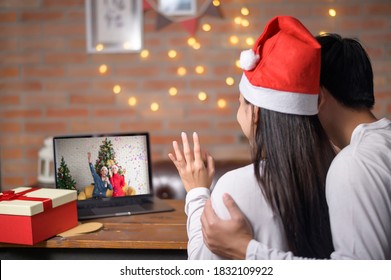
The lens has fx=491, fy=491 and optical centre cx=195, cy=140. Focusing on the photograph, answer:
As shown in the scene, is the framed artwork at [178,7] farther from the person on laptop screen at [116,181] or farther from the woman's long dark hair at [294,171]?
the woman's long dark hair at [294,171]

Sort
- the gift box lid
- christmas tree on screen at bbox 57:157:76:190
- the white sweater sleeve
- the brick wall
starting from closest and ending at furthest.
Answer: the white sweater sleeve < the gift box lid < christmas tree on screen at bbox 57:157:76:190 < the brick wall

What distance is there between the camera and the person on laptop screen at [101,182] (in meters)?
1.32

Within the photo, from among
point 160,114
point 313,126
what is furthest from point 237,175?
point 160,114

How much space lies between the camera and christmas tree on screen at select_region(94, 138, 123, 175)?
1.33 meters

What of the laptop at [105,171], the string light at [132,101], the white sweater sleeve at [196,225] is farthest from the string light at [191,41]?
the white sweater sleeve at [196,225]

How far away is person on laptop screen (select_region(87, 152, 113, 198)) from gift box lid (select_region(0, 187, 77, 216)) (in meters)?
0.14

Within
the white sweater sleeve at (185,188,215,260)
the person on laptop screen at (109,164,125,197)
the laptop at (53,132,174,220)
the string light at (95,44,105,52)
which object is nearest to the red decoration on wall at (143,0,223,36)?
the string light at (95,44,105,52)

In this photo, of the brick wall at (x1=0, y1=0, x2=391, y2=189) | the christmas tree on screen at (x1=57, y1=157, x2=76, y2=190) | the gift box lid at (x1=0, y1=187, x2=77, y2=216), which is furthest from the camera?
the brick wall at (x1=0, y1=0, x2=391, y2=189)

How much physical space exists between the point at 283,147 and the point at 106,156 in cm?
64

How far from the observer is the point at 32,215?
104 centimetres

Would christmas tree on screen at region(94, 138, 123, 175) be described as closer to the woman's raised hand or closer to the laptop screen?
the laptop screen

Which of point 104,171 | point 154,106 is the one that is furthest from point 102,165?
point 154,106

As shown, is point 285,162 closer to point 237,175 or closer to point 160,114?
point 237,175

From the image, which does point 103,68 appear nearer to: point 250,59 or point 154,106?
point 154,106
